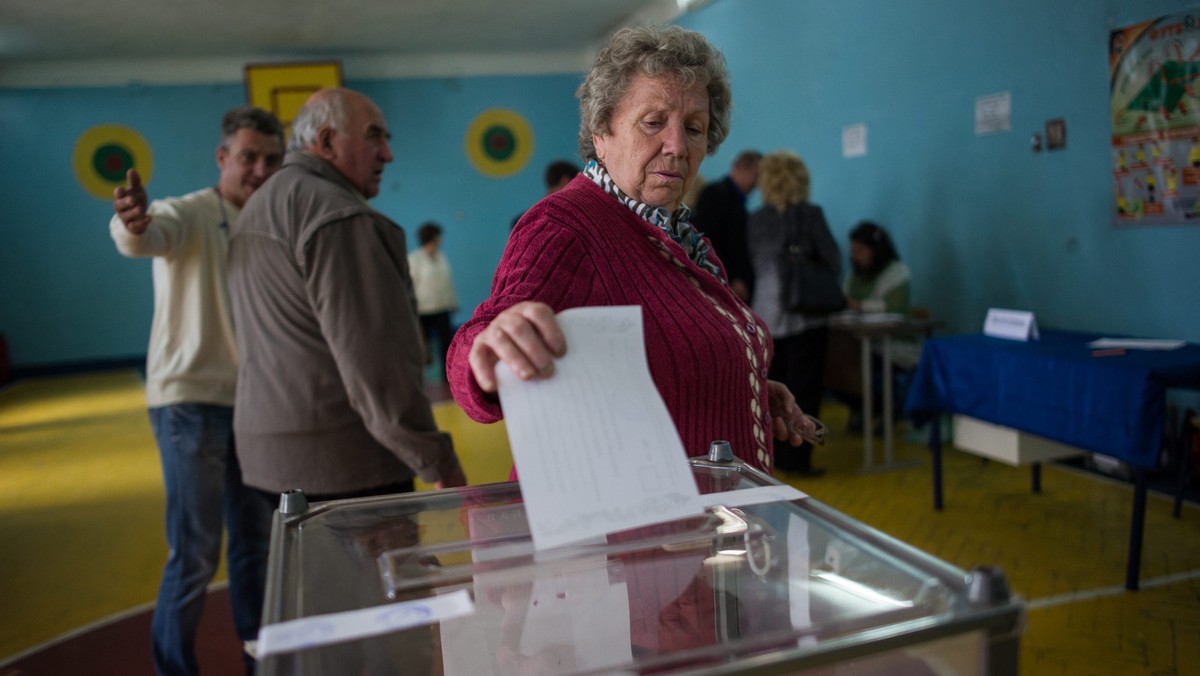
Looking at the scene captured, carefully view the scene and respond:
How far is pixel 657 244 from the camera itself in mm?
1359

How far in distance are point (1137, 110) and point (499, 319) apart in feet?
13.3

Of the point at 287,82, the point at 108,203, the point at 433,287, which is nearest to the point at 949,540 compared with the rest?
the point at 433,287

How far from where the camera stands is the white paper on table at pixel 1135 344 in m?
3.44

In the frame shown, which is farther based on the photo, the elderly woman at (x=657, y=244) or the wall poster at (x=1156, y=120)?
the wall poster at (x=1156, y=120)

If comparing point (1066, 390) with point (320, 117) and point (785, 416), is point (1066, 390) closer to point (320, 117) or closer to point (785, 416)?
point (785, 416)

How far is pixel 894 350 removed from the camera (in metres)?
5.14

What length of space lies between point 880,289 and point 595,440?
493 centimetres

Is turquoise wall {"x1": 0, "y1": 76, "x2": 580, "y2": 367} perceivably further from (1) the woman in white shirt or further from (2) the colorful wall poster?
(1) the woman in white shirt

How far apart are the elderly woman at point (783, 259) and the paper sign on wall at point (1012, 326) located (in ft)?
3.14

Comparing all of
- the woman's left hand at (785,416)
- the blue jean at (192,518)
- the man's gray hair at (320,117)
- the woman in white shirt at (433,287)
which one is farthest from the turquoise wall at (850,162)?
the blue jean at (192,518)

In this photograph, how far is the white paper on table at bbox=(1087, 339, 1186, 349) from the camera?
3.44m

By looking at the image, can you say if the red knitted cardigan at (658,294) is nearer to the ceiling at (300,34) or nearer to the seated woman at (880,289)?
the seated woman at (880,289)

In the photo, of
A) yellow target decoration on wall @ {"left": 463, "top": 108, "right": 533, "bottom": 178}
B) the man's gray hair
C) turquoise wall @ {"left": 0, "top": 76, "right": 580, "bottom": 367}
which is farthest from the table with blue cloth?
yellow target decoration on wall @ {"left": 463, "top": 108, "right": 533, "bottom": 178}

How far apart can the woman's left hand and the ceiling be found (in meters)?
7.91
